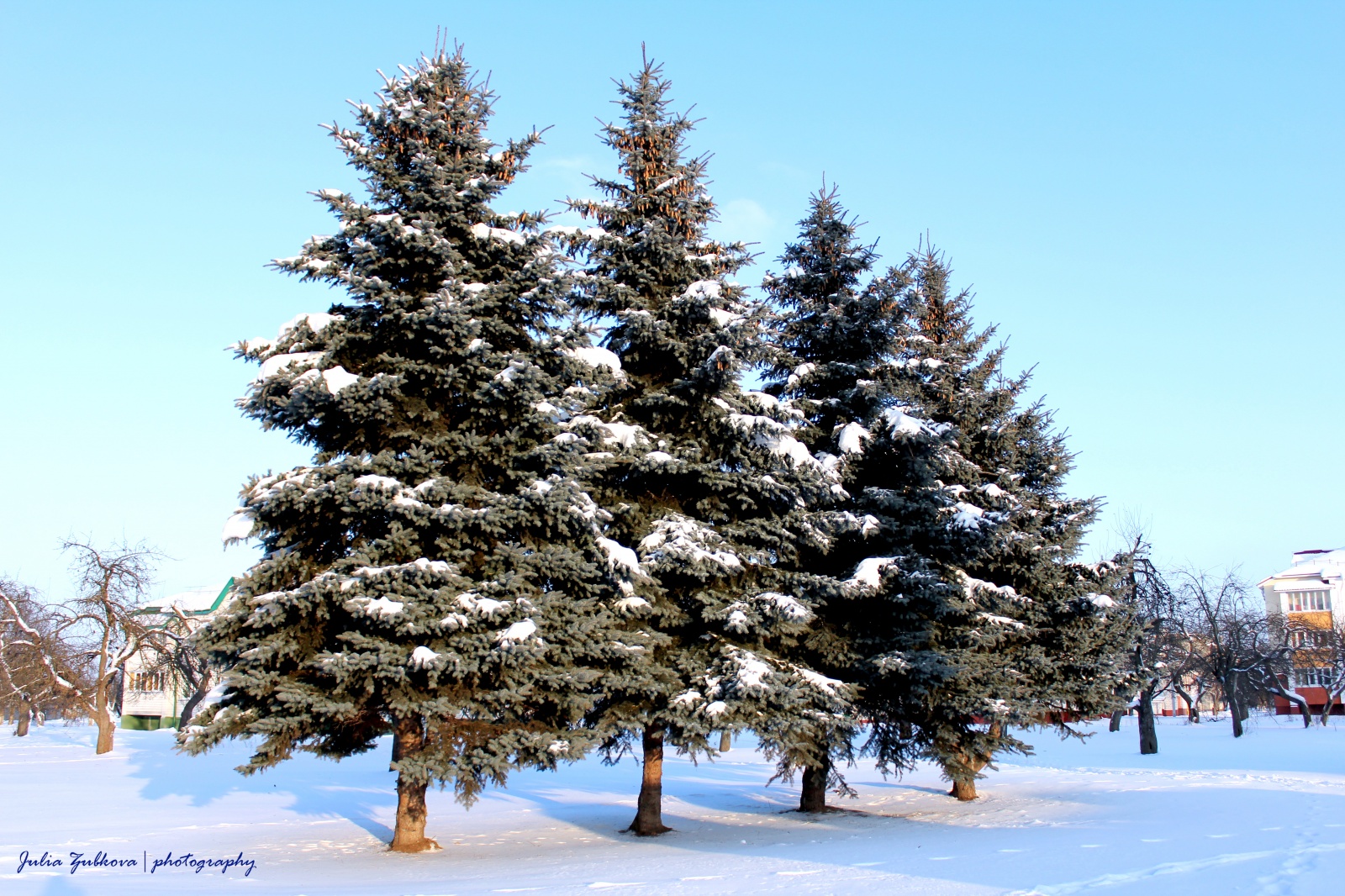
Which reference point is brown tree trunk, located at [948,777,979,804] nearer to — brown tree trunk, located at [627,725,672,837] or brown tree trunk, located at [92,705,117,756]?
brown tree trunk, located at [627,725,672,837]

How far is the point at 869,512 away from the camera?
16766 mm

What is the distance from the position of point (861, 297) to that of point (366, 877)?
12.9 meters

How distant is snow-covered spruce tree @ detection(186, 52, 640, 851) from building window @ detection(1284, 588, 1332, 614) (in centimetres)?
9461

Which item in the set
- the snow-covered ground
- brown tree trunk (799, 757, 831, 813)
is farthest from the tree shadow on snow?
brown tree trunk (799, 757, 831, 813)

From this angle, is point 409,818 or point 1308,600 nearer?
point 409,818

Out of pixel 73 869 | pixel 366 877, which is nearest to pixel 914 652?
pixel 366 877

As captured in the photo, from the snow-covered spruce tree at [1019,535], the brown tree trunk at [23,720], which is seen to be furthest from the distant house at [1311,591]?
the brown tree trunk at [23,720]

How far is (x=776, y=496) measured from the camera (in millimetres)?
15180

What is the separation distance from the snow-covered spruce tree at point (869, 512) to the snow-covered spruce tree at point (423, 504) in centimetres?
448

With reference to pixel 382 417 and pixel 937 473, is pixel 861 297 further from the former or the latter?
pixel 382 417

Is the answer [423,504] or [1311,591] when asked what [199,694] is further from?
[1311,591]

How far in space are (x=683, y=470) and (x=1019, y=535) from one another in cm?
923

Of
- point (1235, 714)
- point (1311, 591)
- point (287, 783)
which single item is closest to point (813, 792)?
point (287, 783)

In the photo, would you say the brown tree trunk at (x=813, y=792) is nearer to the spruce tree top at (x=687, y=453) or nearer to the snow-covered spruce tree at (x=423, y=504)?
the spruce tree top at (x=687, y=453)
